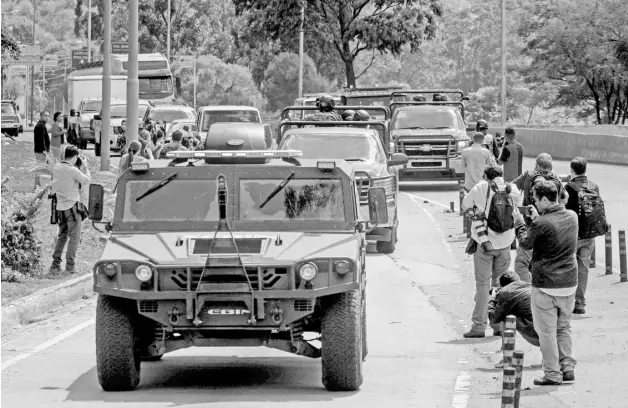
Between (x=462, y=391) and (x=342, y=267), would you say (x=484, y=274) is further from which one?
(x=342, y=267)

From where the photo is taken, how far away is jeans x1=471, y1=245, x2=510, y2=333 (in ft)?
48.3

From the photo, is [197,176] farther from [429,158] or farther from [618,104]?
[618,104]

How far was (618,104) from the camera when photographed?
71.1 meters

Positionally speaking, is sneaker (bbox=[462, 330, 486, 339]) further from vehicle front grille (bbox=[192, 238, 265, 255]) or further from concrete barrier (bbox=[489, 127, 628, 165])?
concrete barrier (bbox=[489, 127, 628, 165])

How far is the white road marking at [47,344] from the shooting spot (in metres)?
12.9

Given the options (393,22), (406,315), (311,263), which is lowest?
(406,315)

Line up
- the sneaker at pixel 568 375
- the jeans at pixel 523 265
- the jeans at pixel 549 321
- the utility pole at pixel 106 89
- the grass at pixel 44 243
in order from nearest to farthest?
the jeans at pixel 549 321 < the sneaker at pixel 568 375 < the jeans at pixel 523 265 < the grass at pixel 44 243 < the utility pole at pixel 106 89

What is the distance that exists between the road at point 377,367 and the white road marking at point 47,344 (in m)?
0.02

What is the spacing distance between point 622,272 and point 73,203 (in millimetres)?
7420

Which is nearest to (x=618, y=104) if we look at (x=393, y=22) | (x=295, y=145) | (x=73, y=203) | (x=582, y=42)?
(x=582, y=42)

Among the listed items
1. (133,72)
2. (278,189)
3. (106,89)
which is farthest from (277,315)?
(106,89)

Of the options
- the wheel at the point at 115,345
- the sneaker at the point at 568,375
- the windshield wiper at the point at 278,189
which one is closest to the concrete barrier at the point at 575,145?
the sneaker at the point at 568,375

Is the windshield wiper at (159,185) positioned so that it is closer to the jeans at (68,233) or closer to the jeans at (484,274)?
the jeans at (484,274)

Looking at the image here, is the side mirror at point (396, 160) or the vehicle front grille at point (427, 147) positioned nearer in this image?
the side mirror at point (396, 160)
